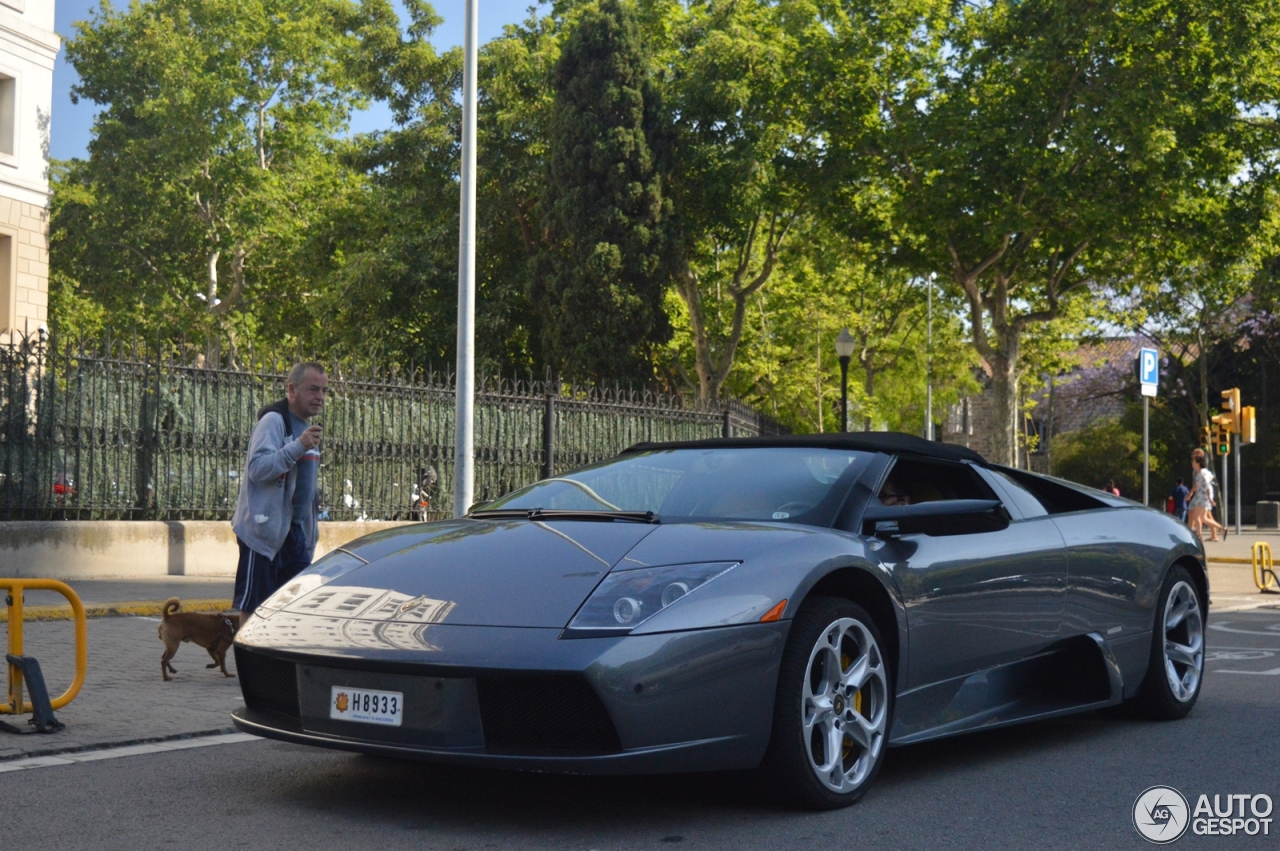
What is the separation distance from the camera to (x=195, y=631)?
774 centimetres

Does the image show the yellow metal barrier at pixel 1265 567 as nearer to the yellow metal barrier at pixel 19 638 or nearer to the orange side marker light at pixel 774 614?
the orange side marker light at pixel 774 614

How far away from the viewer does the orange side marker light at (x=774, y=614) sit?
14.7ft

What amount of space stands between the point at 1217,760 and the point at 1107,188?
22.4 m

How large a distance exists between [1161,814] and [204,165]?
42.2 m

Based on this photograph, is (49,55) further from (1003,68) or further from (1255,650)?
(1255,650)

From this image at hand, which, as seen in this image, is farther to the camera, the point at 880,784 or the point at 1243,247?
the point at 1243,247

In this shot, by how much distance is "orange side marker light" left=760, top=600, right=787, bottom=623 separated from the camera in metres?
4.49

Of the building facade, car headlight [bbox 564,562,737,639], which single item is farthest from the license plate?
the building facade

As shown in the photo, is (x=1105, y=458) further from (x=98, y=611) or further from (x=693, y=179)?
(x=98, y=611)

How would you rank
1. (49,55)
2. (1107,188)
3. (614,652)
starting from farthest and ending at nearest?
(49,55) → (1107,188) → (614,652)

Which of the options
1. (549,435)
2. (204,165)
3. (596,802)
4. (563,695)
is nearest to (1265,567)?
(549,435)

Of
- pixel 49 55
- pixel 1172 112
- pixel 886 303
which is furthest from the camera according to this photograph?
pixel 886 303

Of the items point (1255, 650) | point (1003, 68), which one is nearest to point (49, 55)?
point (1003, 68)

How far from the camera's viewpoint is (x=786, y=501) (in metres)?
5.33
